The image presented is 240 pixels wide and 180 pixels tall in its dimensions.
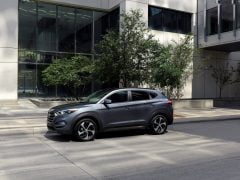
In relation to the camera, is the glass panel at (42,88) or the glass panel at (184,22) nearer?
the glass panel at (42,88)

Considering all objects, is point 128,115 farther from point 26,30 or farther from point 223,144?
point 26,30

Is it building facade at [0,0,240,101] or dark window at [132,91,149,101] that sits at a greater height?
building facade at [0,0,240,101]

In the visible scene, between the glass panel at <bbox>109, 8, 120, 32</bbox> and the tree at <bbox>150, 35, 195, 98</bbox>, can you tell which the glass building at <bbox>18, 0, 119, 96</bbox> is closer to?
the glass panel at <bbox>109, 8, 120, 32</bbox>

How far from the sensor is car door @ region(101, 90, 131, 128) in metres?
11.8

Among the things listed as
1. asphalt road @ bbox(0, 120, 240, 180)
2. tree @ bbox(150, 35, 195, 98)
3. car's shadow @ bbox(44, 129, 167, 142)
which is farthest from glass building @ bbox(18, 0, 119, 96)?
asphalt road @ bbox(0, 120, 240, 180)

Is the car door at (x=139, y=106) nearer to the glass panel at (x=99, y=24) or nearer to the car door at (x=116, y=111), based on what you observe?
the car door at (x=116, y=111)

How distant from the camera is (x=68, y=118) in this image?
1116 cm

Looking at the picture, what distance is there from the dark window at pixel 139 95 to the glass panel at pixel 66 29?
1741 cm

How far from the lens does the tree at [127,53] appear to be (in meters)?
20.0

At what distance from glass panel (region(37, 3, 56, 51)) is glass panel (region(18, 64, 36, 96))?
181 cm

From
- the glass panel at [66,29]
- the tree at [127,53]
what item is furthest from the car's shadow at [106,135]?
the glass panel at [66,29]

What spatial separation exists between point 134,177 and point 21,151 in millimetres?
3988

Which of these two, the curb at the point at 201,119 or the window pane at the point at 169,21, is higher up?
the window pane at the point at 169,21

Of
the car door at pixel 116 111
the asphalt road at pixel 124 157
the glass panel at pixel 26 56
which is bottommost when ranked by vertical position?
the asphalt road at pixel 124 157
